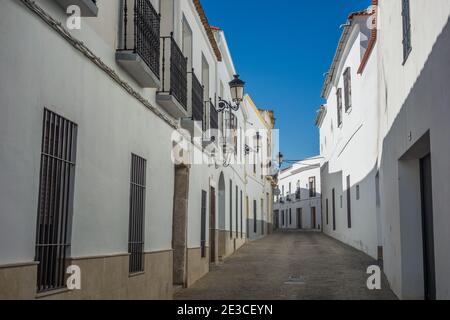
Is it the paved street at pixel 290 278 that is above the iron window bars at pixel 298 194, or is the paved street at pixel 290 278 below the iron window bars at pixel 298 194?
below

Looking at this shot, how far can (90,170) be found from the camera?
6.24 metres

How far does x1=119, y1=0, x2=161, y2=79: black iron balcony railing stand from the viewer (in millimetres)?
7391

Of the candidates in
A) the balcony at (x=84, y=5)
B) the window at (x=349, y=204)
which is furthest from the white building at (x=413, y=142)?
the window at (x=349, y=204)

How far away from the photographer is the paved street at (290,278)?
10.7m

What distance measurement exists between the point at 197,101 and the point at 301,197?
3511 cm

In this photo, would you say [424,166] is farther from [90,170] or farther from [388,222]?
[90,170]

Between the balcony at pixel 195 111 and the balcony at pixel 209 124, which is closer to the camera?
the balcony at pixel 195 111

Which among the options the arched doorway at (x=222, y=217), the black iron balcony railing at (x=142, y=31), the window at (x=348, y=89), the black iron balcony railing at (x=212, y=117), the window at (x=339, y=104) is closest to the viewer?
the black iron balcony railing at (x=142, y=31)

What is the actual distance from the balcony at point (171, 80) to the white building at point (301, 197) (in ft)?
98.1

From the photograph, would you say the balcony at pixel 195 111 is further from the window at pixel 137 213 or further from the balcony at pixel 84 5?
the balcony at pixel 84 5

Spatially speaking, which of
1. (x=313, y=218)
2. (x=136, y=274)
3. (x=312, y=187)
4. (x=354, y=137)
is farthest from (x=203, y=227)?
(x=313, y=218)

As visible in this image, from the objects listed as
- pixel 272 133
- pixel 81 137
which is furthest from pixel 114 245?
pixel 272 133

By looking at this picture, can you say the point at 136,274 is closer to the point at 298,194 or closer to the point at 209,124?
the point at 209,124

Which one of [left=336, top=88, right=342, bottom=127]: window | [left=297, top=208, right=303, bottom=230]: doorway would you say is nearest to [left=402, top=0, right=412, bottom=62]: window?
[left=336, top=88, right=342, bottom=127]: window
